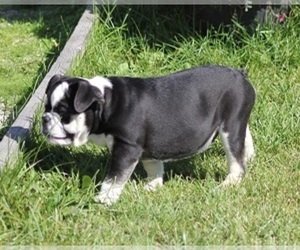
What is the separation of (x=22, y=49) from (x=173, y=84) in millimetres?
3649

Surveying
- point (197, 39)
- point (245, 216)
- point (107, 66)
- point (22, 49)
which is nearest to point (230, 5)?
point (197, 39)

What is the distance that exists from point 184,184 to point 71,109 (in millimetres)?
1052

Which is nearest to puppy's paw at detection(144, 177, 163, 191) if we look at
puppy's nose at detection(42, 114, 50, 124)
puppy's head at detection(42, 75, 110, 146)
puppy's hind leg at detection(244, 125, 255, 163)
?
puppy's head at detection(42, 75, 110, 146)

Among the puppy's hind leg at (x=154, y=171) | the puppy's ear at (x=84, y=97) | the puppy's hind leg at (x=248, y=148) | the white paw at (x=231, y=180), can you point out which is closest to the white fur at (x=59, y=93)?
the puppy's ear at (x=84, y=97)

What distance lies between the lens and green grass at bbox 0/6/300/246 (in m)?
4.63

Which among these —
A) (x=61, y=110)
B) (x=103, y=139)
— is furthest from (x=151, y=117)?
(x=61, y=110)

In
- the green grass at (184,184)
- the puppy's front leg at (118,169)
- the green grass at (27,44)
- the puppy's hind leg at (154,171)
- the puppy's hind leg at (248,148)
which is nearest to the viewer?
the green grass at (184,184)

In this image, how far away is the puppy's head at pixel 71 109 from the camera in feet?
15.9

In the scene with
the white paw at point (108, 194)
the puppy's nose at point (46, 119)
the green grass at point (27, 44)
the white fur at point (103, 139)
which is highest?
the puppy's nose at point (46, 119)

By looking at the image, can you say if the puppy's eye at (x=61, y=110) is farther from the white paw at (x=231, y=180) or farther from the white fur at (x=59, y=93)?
the white paw at (x=231, y=180)

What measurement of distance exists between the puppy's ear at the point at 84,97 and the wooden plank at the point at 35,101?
60cm

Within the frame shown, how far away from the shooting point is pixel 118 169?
506 cm

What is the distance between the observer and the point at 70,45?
7.52 metres

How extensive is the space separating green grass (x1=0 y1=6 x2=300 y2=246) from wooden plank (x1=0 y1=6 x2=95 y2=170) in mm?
82
